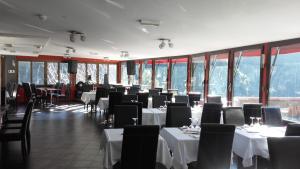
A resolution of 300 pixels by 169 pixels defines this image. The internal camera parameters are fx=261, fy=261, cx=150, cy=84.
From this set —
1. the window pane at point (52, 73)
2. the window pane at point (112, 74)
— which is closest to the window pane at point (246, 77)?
the window pane at point (112, 74)

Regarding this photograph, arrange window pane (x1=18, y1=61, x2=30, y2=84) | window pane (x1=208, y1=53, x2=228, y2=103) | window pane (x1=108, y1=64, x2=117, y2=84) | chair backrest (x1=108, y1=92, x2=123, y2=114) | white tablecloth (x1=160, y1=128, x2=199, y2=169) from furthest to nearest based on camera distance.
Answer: window pane (x1=108, y1=64, x2=117, y2=84)
window pane (x1=18, y1=61, x2=30, y2=84)
window pane (x1=208, y1=53, x2=228, y2=103)
chair backrest (x1=108, y1=92, x2=123, y2=114)
white tablecloth (x1=160, y1=128, x2=199, y2=169)

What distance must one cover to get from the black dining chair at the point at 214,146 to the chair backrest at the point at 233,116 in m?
1.73

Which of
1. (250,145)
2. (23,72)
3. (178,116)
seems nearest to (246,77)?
(178,116)

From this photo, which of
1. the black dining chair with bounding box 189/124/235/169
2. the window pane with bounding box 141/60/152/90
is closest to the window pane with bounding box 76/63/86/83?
the window pane with bounding box 141/60/152/90

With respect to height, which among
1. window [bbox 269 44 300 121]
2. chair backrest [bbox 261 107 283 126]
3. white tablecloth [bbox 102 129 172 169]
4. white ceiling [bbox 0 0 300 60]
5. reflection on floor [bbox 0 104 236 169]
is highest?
white ceiling [bbox 0 0 300 60]

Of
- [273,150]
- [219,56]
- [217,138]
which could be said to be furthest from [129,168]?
[219,56]

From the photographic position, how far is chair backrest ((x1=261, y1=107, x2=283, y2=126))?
16.9 ft

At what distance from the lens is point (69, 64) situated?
49.8 feet

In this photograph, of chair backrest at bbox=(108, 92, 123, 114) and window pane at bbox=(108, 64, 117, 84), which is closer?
chair backrest at bbox=(108, 92, 123, 114)

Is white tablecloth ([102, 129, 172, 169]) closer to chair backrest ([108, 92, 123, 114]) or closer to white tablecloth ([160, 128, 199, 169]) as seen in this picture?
white tablecloth ([160, 128, 199, 169])

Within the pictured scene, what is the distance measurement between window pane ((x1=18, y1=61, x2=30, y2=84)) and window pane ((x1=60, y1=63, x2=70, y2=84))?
1838mm

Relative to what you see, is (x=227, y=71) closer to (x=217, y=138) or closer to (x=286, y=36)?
(x=286, y=36)

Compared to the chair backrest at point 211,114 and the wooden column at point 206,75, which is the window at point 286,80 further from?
the wooden column at point 206,75

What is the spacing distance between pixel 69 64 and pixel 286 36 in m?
12.2
